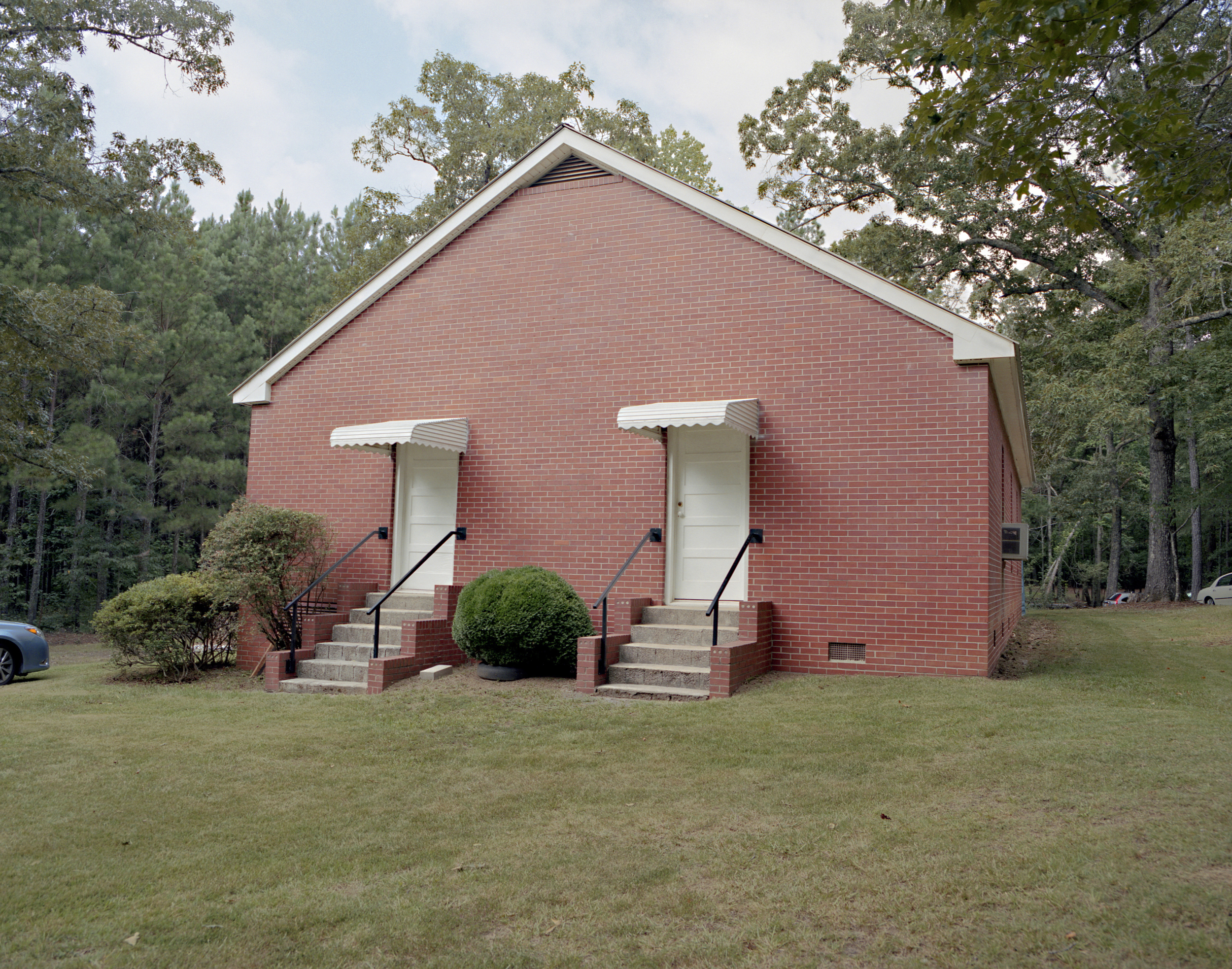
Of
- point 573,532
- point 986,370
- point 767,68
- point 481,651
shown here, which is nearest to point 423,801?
point 481,651

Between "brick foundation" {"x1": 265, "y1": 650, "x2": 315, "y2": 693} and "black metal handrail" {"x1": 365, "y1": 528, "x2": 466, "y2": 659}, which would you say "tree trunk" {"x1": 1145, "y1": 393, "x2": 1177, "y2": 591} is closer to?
"black metal handrail" {"x1": 365, "y1": 528, "x2": 466, "y2": 659}

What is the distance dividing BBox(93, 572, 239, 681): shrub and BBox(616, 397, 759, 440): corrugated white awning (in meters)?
5.47

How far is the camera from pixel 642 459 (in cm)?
1073

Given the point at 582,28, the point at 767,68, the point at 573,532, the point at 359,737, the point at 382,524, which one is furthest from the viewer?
the point at 767,68

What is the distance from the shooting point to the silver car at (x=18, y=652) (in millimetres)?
11305

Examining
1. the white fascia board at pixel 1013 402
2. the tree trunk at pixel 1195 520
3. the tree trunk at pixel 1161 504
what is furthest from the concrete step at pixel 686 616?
the tree trunk at pixel 1195 520

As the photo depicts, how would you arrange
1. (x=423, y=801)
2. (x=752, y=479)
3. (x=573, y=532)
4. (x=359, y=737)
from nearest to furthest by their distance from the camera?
(x=423, y=801), (x=359, y=737), (x=752, y=479), (x=573, y=532)

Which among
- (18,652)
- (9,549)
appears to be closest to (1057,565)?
(18,652)

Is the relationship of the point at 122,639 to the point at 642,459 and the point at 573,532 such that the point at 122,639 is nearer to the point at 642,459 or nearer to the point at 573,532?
the point at 573,532

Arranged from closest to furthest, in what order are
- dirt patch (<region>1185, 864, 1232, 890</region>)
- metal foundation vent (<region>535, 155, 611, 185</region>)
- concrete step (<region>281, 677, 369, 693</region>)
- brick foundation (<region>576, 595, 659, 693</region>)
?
dirt patch (<region>1185, 864, 1232, 890</region>), brick foundation (<region>576, 595, 659, 693</region>), concrete step (<region>281, 677, 369, 693</region>), metal foundation vent (<region>535, 155, 611, 185</region>)

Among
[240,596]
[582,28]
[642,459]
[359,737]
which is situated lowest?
[359,737]

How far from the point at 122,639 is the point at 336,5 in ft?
28.3

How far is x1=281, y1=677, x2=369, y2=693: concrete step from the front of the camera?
9.73 metres

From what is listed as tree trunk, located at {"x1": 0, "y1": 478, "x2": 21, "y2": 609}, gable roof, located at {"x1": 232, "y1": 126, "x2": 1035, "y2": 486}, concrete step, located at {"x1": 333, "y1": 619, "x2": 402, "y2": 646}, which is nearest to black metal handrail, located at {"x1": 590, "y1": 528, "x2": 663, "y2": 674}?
concrete step, located at {"x1": 333, "y1": 619, "x2": 402, "y2": 646}
